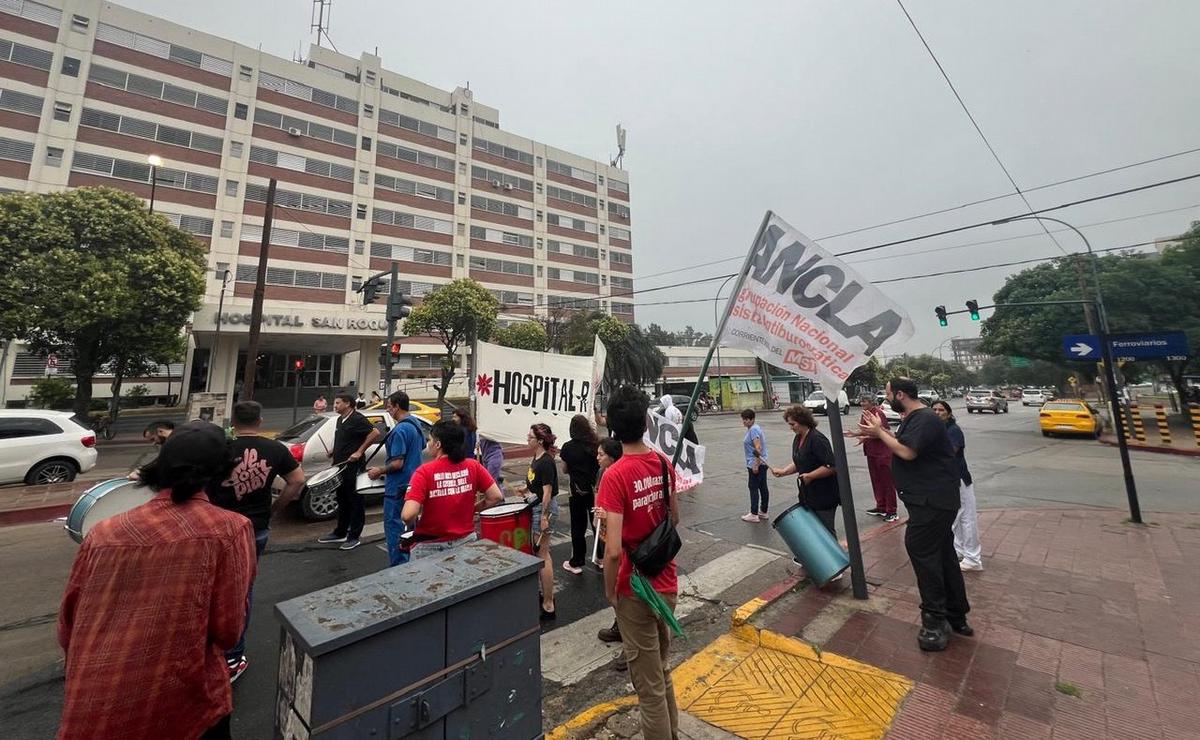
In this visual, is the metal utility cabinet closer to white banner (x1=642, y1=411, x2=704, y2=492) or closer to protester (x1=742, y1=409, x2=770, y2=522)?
white banner (x1=642, y1=411, x2=704, y2=492)

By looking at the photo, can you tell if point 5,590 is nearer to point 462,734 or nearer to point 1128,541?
point 462,734

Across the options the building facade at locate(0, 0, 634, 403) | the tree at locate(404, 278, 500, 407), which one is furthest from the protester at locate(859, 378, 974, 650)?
the tree at locate(404, 278, 500, 407)

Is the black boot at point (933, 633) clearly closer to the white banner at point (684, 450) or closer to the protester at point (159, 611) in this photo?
the white banner at point (684, 450)

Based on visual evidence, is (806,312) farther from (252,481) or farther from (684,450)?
(252,481)

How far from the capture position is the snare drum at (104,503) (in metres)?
4.03

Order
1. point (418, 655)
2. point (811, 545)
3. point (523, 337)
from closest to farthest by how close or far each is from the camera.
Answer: point (418, 655)
point (811, 545)
point (523, 337)

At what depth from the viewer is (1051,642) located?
3.44 m

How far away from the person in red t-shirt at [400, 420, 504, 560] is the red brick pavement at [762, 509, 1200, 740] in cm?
271

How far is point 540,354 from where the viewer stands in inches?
274

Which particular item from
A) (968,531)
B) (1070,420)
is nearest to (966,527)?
(968,531)

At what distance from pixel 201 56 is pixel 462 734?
146 ft

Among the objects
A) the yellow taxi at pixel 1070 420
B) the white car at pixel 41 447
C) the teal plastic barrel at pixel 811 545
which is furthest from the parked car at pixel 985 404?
the white car at pixel 41 447

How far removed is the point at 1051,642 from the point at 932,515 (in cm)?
124

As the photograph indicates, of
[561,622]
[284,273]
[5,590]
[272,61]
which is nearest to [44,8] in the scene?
[272,61]
